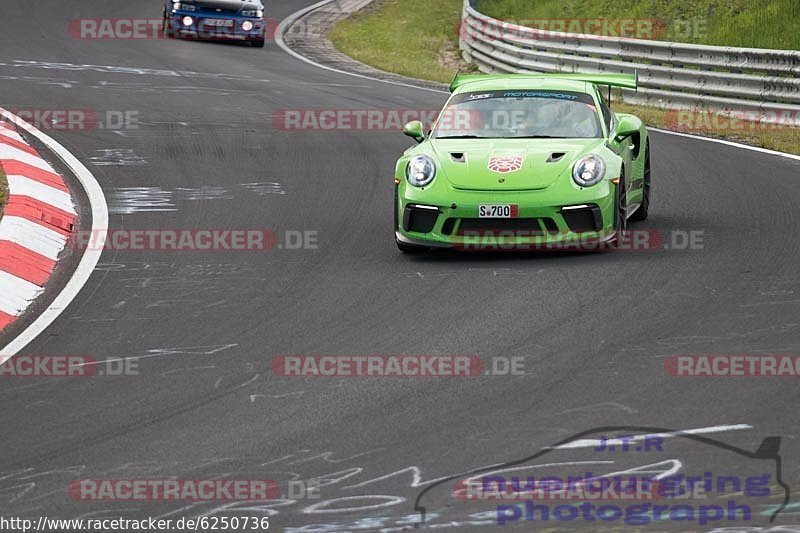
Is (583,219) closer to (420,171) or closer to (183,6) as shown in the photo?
(420,171)

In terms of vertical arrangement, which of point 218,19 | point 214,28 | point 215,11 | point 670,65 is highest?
point 215,11

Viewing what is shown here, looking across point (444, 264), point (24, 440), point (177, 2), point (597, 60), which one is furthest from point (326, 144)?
point (177, 2)

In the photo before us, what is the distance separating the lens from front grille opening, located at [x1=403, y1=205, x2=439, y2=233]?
10.2m

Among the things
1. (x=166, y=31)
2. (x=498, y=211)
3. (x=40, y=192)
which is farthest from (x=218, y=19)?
(x=498, y=211)

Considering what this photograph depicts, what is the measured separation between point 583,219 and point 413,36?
2104 cm

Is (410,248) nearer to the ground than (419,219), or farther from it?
nearer to the ground

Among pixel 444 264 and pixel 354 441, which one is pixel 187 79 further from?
pixel 354 441

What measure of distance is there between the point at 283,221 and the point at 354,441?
18.7 feet

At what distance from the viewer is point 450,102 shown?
11.6 metres

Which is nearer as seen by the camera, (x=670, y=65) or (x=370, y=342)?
(x=370, y=342)

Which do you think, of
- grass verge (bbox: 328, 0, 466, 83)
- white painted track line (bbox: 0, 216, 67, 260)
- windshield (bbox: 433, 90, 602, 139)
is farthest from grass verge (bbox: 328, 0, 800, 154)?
white painted track line (bbox: 0, 216, 67, 260)

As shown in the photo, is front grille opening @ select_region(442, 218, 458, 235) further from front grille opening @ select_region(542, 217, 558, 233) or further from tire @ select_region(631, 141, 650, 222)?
tire @ select_region(631, 141, 650, 222)

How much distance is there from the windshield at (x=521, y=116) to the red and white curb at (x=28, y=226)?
305cm

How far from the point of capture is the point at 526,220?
10.1 m
